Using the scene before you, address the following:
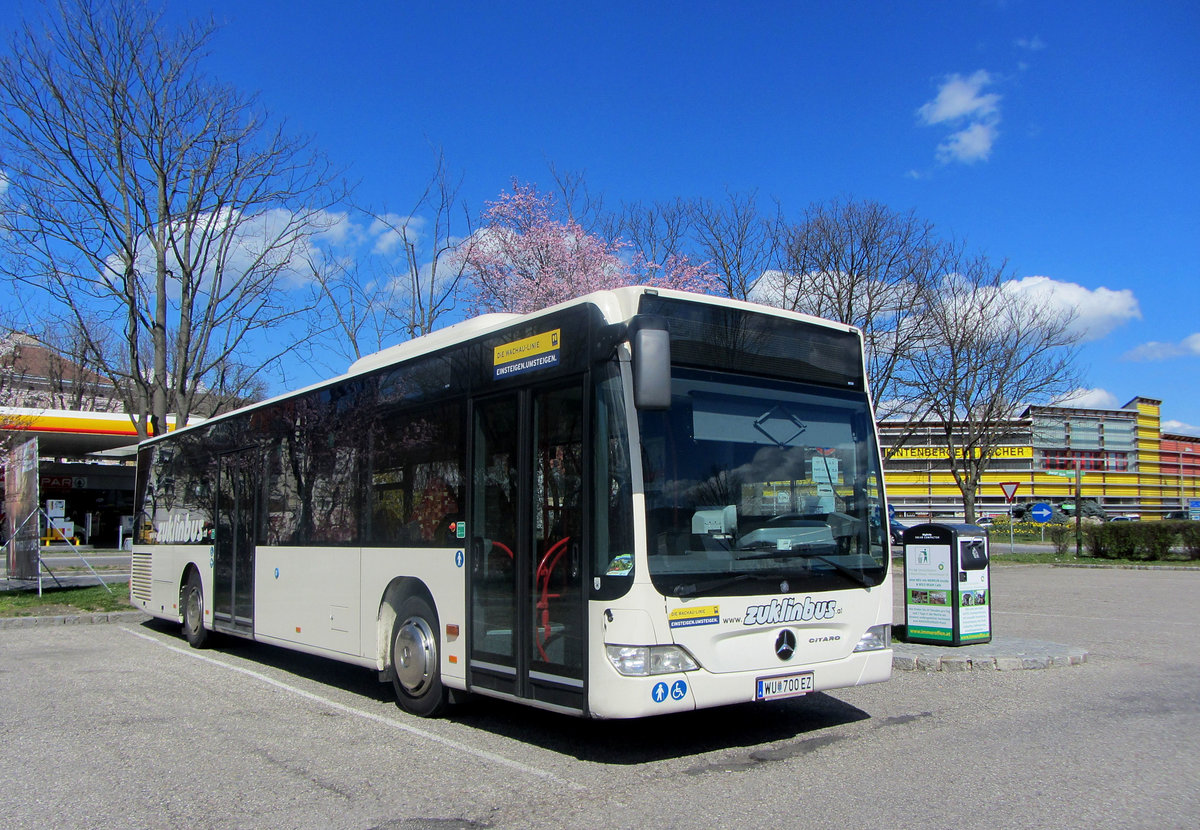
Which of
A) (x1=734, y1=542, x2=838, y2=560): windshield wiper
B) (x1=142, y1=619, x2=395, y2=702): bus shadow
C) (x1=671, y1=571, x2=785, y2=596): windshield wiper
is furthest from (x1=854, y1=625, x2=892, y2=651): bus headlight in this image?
(x1=142, y1=619, x2=395, y2=702): bus shadow

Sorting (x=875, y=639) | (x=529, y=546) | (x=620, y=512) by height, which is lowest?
(x=875, y=639)

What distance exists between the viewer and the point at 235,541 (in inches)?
454

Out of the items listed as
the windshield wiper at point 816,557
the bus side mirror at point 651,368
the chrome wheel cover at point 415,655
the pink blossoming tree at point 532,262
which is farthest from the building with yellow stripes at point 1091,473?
the bus side mirror at point 651,368

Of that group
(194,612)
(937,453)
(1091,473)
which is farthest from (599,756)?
(1091,473)

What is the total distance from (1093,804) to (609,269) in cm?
1800

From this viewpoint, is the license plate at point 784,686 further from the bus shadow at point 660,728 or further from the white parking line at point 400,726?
the white parking line at point 400,726

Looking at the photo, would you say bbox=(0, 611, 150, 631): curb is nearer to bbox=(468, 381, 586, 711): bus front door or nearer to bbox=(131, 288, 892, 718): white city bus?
bbox=(131, 288, 892, 718): white city bus

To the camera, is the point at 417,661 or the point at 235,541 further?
the point at 235,541

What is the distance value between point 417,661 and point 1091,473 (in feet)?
160

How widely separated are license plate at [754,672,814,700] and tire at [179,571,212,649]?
8909 millimetres

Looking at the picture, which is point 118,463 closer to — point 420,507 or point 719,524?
point 420,507

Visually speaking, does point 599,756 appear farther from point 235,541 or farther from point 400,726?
point 235,541

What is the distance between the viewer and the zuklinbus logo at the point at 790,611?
614 centimetres

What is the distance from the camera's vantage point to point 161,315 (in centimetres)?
1719
